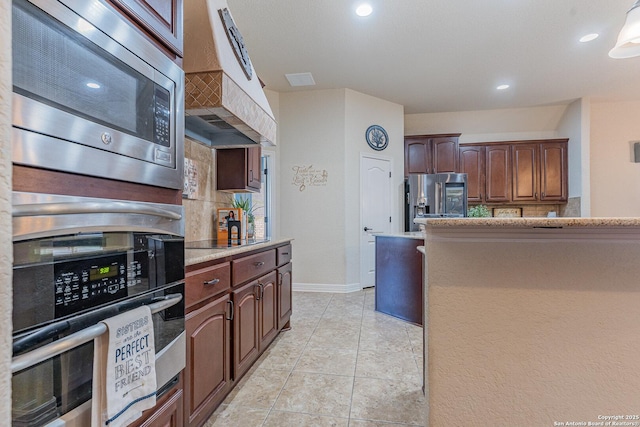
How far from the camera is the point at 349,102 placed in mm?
4699

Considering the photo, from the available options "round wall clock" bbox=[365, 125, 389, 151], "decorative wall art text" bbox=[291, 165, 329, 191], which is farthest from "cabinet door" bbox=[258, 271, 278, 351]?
"round wall clock" bbox=[365, 125, 389, 151]

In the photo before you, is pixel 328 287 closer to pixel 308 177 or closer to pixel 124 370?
pixel 308 177

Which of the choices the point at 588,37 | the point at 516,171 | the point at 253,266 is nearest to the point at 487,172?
the point at 516,171

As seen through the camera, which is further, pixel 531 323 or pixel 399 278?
pixel 399 278

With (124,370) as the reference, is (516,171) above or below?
above

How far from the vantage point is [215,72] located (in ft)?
5.85

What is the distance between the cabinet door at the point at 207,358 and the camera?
1.46 metres

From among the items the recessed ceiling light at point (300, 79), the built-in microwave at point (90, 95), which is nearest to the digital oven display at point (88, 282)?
the built-in microwave at point (90, 95)

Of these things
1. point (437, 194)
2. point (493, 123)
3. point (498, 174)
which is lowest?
point (437, 194)

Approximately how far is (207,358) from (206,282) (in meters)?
0.38

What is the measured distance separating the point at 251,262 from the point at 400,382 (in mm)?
1264

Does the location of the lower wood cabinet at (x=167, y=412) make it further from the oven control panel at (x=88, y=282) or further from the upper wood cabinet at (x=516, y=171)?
the upper wood cabinet at (x=516, y=171)

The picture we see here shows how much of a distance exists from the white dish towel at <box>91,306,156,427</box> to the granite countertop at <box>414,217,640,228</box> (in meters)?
1.06

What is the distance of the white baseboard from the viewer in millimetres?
4630
